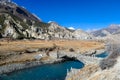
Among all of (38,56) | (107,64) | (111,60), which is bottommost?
(38,56)

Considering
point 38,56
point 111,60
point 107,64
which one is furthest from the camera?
point 38,56

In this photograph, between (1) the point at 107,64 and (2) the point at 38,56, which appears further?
(2) the point at 38,56

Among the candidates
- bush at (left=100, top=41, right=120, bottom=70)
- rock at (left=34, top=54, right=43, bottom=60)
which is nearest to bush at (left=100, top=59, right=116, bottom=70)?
bush at (left=100, top=41, right=120, bottom=70)

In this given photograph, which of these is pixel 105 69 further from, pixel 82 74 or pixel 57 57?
pixel 57 57

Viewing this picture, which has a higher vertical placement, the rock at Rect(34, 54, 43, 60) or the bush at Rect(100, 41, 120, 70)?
the bush at Rect(100, 41, 120, 70)

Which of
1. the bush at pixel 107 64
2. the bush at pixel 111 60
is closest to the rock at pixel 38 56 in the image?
the bush at pixel 111 60

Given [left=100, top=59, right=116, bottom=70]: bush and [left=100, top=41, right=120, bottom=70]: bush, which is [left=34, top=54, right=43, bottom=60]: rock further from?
[left=100, top=59, right=116, bottom=70]: bush

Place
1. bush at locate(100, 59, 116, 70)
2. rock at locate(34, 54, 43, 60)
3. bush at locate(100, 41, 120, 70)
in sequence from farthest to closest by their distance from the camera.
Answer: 1. rock at locate(34, 54, 43, 60)
2. bush at locate(100, 41, 120, 70)
3. bush at locate(100, 59, 116, 70)

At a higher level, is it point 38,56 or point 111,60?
point 111,60

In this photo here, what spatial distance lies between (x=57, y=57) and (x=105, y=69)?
282 feet

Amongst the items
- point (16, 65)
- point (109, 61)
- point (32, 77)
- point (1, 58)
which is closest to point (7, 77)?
point (32, 77)

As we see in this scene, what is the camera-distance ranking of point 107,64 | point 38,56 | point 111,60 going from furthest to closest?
1. point 38,56
2. point 111,60
3. point 107,64

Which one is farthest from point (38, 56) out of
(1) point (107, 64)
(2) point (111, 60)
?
(1) point (107, 64)

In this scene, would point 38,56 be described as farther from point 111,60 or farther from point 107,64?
point 107,64
